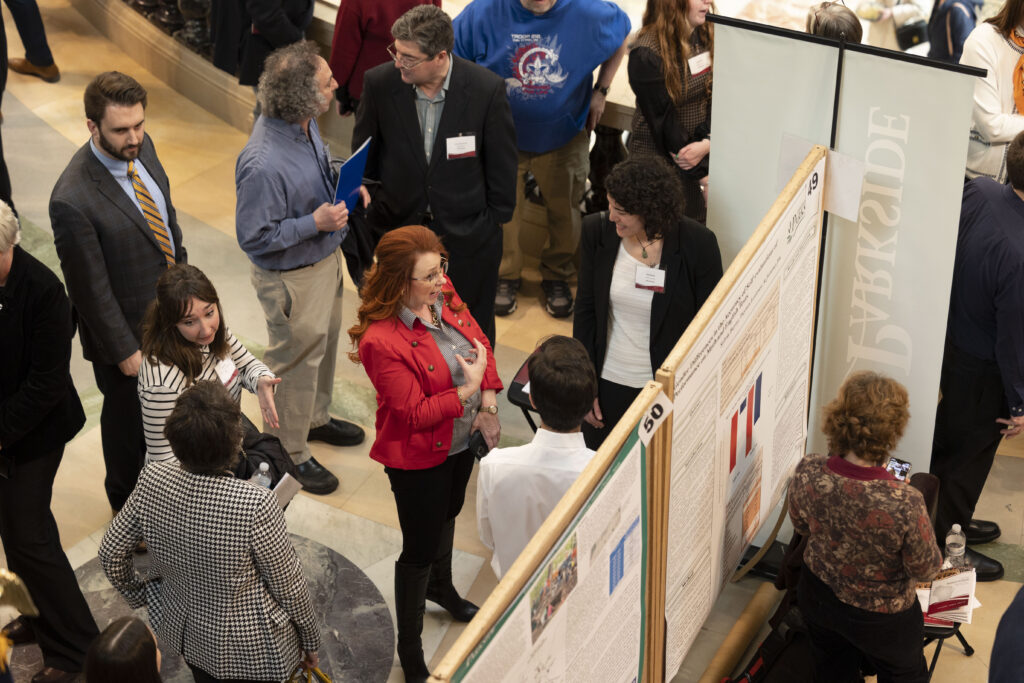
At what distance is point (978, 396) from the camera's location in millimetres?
4035

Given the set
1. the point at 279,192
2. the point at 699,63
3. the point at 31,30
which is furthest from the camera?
the point at 31,30

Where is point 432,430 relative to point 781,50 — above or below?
below

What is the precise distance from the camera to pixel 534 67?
5.29 meters

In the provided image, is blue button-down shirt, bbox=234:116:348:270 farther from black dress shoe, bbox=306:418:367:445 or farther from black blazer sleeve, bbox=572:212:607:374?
black blazer sleeve, bbox=572:212:607:374

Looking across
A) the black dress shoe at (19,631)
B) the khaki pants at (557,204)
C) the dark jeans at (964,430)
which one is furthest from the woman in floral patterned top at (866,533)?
the khaki pants at (557,204)

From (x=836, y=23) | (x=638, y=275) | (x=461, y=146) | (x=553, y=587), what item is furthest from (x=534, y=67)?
(x=553, y=587)

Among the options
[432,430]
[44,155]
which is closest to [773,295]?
[432,430]

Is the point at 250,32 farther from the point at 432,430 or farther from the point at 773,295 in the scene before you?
the point at 773,295

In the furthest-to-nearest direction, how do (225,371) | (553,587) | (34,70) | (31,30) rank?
(34,70) → (31,30) → (225,371) → (553,587)

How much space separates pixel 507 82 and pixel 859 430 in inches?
114

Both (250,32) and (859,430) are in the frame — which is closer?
(859,430)

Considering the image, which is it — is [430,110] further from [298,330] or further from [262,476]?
[262,476]

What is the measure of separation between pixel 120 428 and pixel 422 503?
138cm

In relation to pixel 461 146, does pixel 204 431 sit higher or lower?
lower
